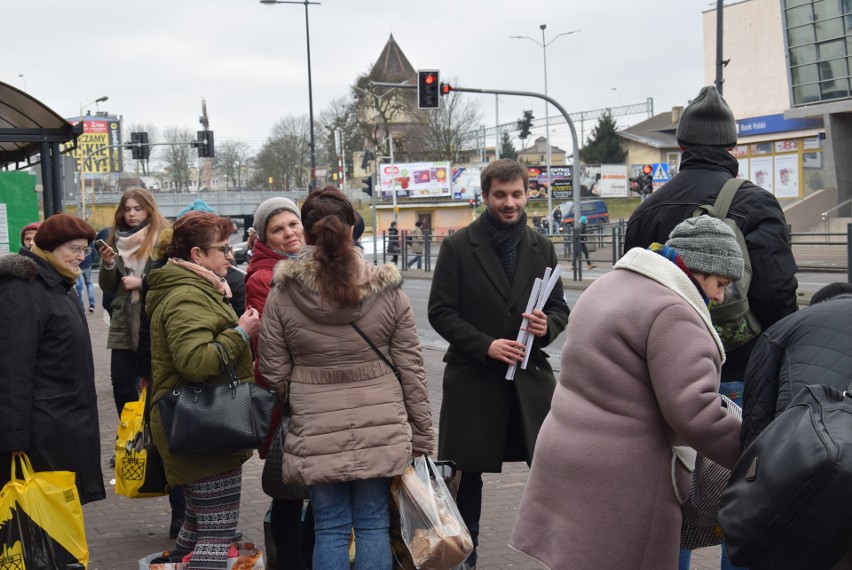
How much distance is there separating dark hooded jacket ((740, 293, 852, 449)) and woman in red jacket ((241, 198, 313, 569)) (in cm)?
249

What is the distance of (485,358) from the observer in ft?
14.9

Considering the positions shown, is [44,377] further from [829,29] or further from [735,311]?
[829,29]

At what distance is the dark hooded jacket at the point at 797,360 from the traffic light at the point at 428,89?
23.8 metres

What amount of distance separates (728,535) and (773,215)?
1827 millimetres

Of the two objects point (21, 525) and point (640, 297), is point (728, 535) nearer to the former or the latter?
point (640, 297)

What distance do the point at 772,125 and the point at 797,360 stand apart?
48978 mm

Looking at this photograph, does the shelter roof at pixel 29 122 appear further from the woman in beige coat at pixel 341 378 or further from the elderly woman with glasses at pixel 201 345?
the woman in beige coat at pixel 341 378

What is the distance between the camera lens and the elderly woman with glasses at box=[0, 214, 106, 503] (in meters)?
4.13

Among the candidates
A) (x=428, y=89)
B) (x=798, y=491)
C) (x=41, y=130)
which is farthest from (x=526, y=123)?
(x=798, y=491)

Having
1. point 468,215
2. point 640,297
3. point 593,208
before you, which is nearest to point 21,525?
point 640,297

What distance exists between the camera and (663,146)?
82.3 m

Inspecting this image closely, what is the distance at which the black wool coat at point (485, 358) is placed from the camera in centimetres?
458

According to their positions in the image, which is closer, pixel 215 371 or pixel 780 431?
pixel 780 431

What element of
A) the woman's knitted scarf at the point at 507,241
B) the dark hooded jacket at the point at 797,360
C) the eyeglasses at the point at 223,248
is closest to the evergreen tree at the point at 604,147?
the woman's knitted scarf at the point at 507,241
